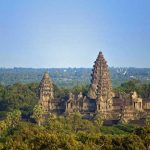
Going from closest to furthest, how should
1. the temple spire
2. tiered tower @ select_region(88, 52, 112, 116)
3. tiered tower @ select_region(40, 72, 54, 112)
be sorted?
tiered tower @ select_region(88, 52, 112, 116) → the temple spire → tiered tower @ select_region(40, 72, 54, 112)

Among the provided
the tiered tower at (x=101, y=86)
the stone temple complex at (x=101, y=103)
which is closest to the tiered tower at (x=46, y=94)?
the stone temple complex at (x=101, y=103)

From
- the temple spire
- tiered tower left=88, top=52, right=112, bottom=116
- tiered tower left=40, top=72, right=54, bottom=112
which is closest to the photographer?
tiered tower left=88, top=52, right=112, bottom=116

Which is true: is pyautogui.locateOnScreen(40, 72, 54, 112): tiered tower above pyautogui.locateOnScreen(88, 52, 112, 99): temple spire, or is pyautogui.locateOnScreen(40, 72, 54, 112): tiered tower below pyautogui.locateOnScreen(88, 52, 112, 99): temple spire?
below

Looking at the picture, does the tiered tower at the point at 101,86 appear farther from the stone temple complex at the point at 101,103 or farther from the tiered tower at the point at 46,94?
the tiered tower at the point at 46,94

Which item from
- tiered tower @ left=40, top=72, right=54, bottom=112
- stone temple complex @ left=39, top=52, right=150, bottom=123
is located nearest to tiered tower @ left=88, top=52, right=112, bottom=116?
stone temple complex @ left=39, top=52, right=150, bottom=123

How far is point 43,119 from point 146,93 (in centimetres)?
3959

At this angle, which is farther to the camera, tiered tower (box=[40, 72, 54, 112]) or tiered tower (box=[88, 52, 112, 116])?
tiered tower (box=[40, 72, 54, 112])

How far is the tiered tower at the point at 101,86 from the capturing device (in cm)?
10731

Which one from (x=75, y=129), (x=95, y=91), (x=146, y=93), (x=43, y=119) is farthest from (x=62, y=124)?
(x=146, y=93)

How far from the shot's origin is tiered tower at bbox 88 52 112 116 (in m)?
107

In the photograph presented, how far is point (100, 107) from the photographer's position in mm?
106562

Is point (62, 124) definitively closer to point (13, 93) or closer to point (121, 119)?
point (121, 119)

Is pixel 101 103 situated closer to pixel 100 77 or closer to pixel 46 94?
pixel 100 77

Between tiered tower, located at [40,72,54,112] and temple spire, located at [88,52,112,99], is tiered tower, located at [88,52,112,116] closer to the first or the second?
temple spire, located at [88,52,112,99]
